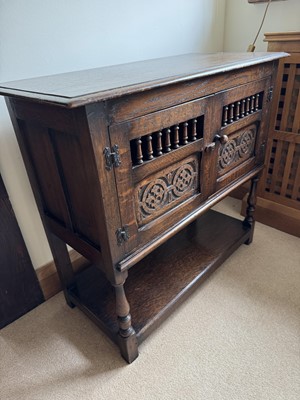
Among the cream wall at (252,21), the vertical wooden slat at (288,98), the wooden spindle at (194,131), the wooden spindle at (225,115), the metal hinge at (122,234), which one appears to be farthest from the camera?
the cream wall at (252,21)

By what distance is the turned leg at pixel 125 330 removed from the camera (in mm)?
963

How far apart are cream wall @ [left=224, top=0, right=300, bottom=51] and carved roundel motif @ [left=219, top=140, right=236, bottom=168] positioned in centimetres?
88

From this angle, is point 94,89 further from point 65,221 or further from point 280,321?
point 280,321

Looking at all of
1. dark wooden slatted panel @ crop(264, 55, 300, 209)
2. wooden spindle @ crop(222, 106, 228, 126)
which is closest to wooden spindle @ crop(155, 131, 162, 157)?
wooden spindle @ crop(222, 106, 228, 126)

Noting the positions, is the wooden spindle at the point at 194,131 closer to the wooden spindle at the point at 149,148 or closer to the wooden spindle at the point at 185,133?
the wooden spindle at the point at 185,133

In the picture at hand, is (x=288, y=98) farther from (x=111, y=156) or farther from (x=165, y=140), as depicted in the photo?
(x=111, y=156)

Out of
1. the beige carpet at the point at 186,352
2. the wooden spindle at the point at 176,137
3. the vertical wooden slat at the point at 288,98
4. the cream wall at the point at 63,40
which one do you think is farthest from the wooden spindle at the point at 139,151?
the vertical wooden slat at the point at 288,98

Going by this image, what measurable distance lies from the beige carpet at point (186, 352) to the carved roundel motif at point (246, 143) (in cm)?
60

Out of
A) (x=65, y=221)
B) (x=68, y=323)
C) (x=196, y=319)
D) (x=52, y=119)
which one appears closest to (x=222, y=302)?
(x=196, y=319)

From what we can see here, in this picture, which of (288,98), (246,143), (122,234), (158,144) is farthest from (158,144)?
(288,98)

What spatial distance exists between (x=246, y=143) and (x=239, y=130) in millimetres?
105

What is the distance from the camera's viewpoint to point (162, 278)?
1.30 m

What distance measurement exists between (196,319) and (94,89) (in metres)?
0.99

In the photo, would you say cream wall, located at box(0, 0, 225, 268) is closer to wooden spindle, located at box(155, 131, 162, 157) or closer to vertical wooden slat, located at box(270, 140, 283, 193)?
wooden spindle, located at box(155, 131, 162, 157)
